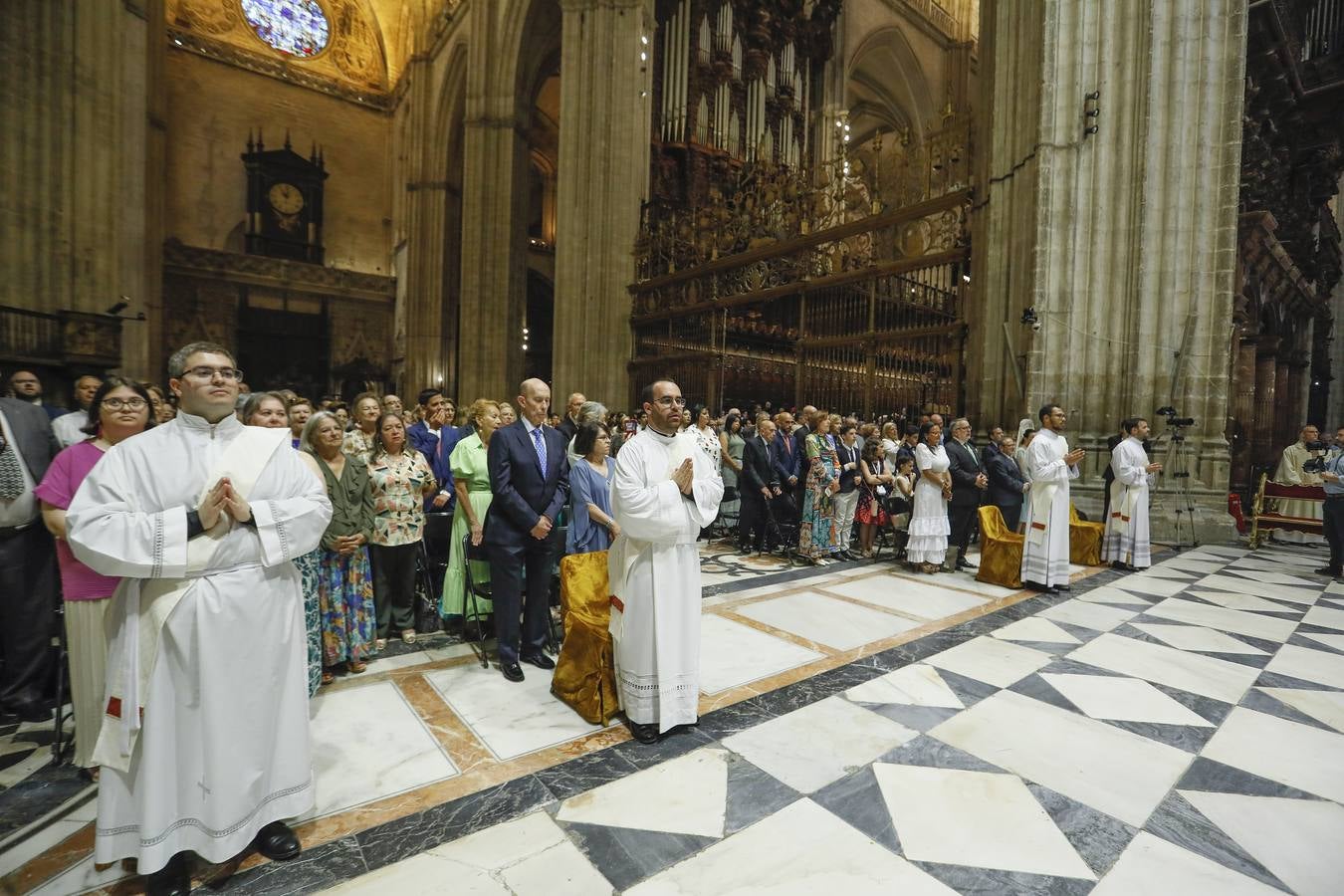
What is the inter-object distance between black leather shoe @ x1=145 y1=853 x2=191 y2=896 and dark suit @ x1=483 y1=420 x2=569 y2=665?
69.3 inches

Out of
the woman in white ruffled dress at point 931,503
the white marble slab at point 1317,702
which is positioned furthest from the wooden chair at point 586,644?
the woman in white ruffled dress at point 931,503

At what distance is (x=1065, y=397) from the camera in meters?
7.64

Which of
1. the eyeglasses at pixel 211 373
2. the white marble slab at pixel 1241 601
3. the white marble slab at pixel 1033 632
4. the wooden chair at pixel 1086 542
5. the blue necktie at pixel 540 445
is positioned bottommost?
the white marble slab at pixel 1033 632

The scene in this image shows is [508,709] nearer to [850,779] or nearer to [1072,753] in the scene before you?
[850,779]

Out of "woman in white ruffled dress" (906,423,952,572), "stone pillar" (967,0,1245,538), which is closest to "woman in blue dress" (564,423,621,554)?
"woman in white ruffled dress" (906,423,952,572)

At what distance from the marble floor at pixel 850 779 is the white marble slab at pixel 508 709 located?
16mm

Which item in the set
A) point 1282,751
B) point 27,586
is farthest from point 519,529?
point 1282,751

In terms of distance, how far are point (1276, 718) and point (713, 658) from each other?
2.90m

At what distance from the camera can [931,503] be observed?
6.39 meters

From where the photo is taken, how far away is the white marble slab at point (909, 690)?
3.26 meters

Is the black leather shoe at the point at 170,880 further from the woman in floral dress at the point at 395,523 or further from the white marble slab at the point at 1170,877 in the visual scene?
the white marble slab at the point at 1170,877

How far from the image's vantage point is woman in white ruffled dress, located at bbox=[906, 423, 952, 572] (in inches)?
249

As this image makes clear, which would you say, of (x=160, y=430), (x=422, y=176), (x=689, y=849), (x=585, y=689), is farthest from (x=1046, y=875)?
(x=422, y=176)

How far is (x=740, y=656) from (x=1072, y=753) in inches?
69.9
